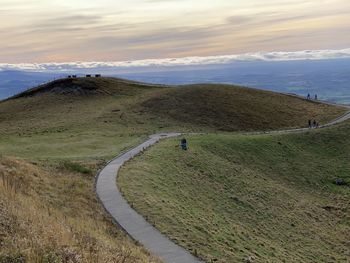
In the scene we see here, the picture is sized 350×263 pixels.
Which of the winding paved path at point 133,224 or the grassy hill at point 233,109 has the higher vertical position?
the grassy hill at point 233,109

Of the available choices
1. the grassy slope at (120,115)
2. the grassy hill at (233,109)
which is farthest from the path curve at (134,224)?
the grassy hill at (233,109)

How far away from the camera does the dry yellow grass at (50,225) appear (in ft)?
39.9

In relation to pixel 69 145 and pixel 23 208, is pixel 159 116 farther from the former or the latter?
pixel 23 208

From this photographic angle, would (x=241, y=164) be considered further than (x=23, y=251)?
Yes

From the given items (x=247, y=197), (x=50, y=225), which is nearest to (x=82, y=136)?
(x=247, y=197)

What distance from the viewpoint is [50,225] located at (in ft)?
51.8

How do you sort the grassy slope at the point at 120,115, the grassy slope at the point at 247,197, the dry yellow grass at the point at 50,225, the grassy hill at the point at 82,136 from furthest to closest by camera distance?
the grassy slope at the point at 120,115
the grassy slope at the point at 247,197
the grassy hill at the point at 82,136
the dry yellow grass at the point at 50,225

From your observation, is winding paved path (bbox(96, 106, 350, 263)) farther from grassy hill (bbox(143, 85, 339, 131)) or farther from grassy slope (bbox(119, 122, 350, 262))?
grassy hill (bbox(143, 85, 339, 131))

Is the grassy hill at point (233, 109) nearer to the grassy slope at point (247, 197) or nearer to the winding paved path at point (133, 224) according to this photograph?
the grassy slope at point (247, 197)

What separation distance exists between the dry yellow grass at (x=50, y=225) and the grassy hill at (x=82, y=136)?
1.4 inches

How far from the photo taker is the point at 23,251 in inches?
461

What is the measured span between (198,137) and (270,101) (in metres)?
39.1

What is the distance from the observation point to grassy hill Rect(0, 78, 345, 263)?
14258mm

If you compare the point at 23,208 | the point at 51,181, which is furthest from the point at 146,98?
the point at 23,208
